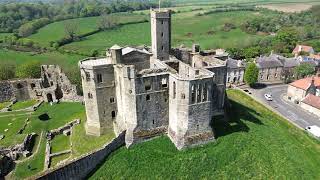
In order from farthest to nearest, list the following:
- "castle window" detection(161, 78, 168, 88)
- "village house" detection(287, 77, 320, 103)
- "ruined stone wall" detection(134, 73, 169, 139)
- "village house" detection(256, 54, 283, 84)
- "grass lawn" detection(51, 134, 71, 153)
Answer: "village house" detection(256, 54, 283, 84)
"village house" detection(287, 77, 320, 103)
"grass lawn" detection(51, 134, 71, 153)
"castle window" detection(161, 78, 168, 88)
"ruined stone wall" detection(134, 73, 169, 139)

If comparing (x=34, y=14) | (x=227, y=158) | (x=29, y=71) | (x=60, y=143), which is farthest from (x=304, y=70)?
(x=34, y=14)

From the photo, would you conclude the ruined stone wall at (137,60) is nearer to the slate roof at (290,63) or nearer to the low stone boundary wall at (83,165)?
the low stone boundary wall at (83,165)

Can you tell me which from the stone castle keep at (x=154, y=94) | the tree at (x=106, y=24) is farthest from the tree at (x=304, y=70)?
the tree at (x=106, y=24)

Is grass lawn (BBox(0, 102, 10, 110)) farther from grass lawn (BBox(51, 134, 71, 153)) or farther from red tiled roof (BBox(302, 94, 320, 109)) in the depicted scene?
red tiled roof (BBox(302, 94, 320, 109))

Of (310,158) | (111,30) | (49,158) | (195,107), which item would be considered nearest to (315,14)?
(111,30)

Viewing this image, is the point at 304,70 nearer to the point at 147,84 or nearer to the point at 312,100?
the point at 312,100

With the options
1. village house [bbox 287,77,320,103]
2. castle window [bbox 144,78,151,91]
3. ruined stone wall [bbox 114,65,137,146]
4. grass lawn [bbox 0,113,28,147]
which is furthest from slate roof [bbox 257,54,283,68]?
grass lawn [bbox 0,113,28,147]
